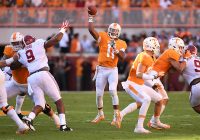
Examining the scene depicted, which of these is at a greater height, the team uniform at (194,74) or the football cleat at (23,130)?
the team uniform at (194,74)

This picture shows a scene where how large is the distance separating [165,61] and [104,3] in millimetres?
14362

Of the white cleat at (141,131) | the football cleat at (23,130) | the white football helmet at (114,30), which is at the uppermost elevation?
the white football helmet at (114,30)

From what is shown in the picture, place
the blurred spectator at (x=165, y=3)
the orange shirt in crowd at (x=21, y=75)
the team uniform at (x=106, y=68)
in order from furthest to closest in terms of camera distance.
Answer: the blurred spectator at (x=165, y=3)
the team uniform at (x=106, y=68)
the orange shirt in crowd at (x=21, y=75)

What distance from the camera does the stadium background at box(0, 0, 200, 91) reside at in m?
25.5

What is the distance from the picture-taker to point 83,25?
87.5 ft

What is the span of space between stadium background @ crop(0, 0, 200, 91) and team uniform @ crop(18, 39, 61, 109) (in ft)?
39.9

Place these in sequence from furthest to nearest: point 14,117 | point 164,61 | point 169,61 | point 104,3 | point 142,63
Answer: point 104,3 < point 164,61 < point 169,61 < point 142,63 < point 14,117

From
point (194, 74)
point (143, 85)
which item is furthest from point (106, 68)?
point (194, 74)

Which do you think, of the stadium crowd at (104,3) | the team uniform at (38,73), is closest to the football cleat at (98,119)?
the team uniform at (38,73)

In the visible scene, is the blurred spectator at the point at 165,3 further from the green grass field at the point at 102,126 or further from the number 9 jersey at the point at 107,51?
the number 9 jersey at the point at 107,51

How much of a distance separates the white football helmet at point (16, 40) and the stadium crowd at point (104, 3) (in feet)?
43.0

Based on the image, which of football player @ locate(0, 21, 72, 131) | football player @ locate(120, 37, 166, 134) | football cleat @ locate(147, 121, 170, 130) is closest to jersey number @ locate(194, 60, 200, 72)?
football player @ locate(120, 37, 166, 134)

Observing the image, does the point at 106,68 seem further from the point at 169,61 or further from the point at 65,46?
the point at 65,46

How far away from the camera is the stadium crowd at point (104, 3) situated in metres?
26.9
